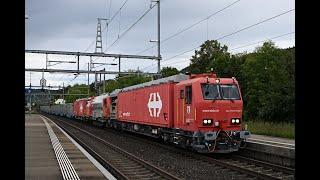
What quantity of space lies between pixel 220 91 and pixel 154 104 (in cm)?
520

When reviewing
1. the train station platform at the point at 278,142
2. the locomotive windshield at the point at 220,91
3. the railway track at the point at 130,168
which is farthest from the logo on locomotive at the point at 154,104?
the train station platform at the point at 278,142

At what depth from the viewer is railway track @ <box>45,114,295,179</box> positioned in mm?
12644

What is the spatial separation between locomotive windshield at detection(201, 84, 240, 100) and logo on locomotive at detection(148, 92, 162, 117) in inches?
157

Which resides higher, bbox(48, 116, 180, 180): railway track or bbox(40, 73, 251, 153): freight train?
bbox(40, 73, 251, 153): freight train

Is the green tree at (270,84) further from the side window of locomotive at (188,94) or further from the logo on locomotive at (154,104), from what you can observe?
the side window of locomotive at (188,94)

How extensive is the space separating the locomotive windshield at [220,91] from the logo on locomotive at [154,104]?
13.1 ft

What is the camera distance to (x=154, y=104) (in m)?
22.0

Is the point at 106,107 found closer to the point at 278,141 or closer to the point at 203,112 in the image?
the point at 278,141

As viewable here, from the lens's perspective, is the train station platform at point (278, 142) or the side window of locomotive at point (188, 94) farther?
the train station platform at point (278, 142)

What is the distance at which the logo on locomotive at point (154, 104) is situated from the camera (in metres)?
21.1

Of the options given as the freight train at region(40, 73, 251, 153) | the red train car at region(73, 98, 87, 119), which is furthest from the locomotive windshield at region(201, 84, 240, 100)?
the red train car at region(73, 98, 87, 119)

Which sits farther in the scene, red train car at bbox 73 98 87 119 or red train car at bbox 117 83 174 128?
red train car at bbox 73 98 87 119

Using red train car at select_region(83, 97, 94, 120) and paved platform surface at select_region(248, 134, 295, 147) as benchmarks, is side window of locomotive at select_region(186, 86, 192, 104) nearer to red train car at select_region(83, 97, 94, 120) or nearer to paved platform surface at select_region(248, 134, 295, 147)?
paved platform surface at select_region(248, 134, 295, 147)
